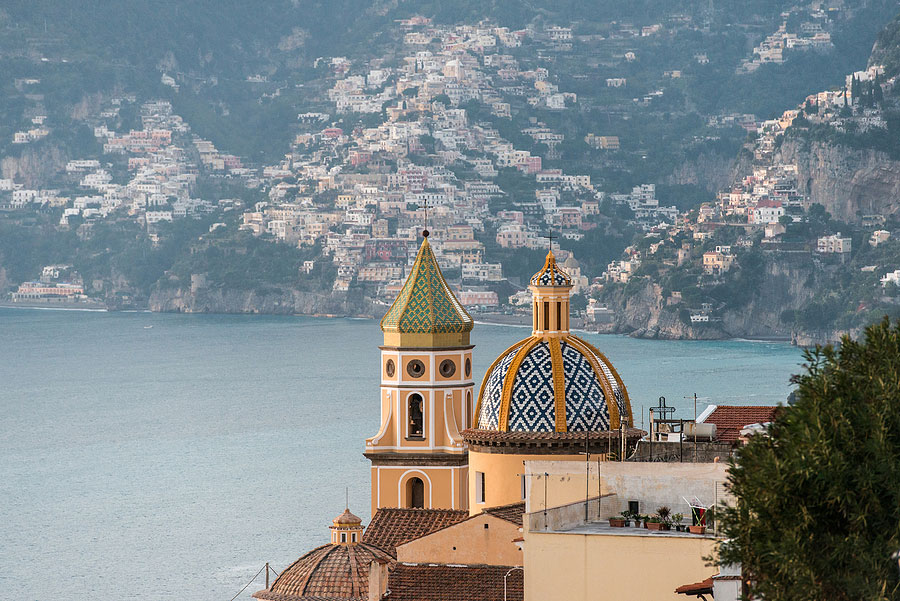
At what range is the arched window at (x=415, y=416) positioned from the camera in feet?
87.8

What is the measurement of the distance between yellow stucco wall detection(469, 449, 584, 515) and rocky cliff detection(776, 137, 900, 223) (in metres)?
117

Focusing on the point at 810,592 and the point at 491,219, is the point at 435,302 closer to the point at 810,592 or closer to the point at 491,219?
the point at 810,592

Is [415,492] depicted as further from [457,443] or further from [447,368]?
[447,368]

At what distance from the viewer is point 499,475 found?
2125cm

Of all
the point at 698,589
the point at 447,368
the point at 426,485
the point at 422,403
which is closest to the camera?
the point at 698,589

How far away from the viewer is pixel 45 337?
130 meters

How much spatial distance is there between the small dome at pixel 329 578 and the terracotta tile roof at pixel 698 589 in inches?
215

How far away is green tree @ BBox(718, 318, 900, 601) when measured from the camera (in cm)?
1252

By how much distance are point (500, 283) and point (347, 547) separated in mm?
135161

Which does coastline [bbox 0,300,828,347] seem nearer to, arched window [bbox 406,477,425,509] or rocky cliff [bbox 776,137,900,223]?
rocky cliff [bbox 776,137,900,223]

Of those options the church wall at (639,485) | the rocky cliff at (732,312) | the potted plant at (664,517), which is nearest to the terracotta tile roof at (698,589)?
the potted plant at (664,517)

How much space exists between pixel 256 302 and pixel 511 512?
14253 cm

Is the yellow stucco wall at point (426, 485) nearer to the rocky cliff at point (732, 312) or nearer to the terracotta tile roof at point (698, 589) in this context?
the terracotta tile roof at point (698, 589)

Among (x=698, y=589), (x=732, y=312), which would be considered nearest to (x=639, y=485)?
(x=698, y=589)
